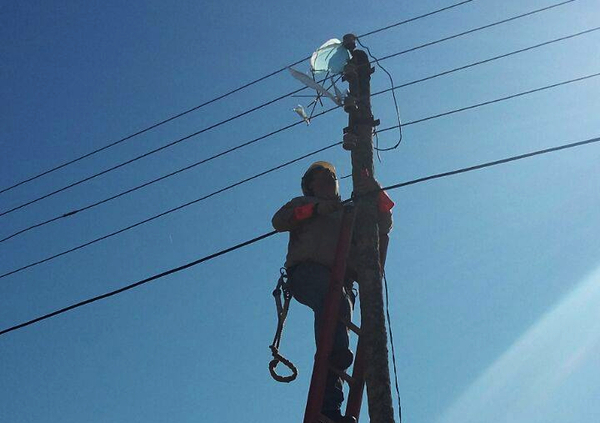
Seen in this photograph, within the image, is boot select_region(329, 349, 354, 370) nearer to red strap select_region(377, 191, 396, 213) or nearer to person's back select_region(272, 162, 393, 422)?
person's back select_region(272, 162, 393, 422)

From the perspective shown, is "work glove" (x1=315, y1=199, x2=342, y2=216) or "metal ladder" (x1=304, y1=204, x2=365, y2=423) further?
"work glove" (x1=315, y1=199, x2=342, y2=216)

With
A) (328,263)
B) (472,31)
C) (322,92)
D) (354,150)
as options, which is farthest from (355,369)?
(472,31)

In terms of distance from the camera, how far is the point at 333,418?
5.28 meters

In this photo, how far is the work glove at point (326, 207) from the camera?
557 cm

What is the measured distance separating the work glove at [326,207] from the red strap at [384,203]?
0.89 ft

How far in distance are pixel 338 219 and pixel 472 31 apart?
8.58 ft

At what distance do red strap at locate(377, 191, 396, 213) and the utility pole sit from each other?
0.36 feet

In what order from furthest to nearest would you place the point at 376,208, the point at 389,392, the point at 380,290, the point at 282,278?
the point at 282,278 → the point at 376,208 → the point at 380,290 → the point at 389,392

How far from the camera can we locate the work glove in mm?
5571

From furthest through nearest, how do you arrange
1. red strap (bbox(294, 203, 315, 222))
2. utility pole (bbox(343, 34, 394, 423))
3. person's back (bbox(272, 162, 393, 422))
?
red strap (bbox(294, 203, 315, 222)), person's back (bbox(272, 162, 393, 422)), utility pole (bbox(343, 34, 394, 423))

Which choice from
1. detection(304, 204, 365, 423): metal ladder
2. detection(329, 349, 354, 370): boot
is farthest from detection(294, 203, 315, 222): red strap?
detection(329, 349, 354, 370): boot

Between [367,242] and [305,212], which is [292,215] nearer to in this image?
[305,212]

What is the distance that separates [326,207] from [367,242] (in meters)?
0.41

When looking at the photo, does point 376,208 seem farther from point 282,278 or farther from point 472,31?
point 472,31
